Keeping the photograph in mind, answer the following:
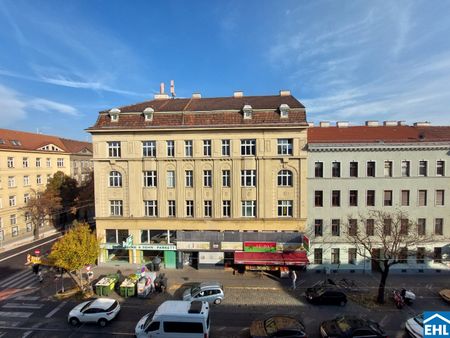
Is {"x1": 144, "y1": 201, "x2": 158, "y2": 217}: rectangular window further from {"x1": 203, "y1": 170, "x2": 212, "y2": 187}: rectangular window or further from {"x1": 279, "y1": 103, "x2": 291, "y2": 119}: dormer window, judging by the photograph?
{"x1": 279, "y1": 103, "x2": 291, "y2": 119}: dormer window

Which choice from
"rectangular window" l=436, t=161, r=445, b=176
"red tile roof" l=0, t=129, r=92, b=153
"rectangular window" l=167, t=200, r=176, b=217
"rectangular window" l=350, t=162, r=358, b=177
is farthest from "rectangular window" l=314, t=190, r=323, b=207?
"red tile roof" l=0, t=129, r=92, b=153

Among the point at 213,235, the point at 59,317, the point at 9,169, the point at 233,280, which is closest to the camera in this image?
the point at 59,317

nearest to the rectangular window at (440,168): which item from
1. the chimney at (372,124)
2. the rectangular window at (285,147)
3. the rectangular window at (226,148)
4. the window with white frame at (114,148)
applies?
the chimney at (372,124)

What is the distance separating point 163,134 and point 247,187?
10.4 m

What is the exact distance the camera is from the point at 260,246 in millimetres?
25328

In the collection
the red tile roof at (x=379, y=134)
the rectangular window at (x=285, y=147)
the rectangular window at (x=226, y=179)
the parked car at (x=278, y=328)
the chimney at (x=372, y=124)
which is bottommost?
the parked car at (x=278, y=328)

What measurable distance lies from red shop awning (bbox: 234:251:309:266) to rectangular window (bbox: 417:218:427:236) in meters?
12.2

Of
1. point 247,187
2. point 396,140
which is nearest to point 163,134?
point 247,187

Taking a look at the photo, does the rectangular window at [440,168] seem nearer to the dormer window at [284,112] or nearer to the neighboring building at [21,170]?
the dormer window at [284,112]

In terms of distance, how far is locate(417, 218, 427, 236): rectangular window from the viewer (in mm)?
25922

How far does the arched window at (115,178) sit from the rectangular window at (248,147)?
534 inches

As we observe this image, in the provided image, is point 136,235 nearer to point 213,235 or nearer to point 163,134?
point 213,235

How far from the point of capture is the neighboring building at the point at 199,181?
85.7ft

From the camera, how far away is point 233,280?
24.8 metres
